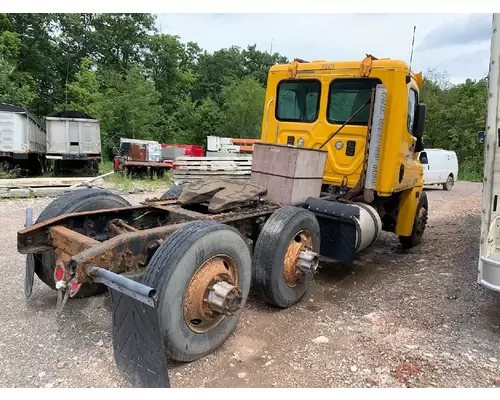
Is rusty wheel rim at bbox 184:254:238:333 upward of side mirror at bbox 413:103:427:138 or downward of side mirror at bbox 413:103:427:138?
downward

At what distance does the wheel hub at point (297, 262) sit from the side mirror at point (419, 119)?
2911mm

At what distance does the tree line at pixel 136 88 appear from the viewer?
27.3m

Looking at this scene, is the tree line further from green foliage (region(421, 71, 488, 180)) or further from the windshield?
the windshield

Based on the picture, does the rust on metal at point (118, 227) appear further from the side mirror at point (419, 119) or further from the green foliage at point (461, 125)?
the green foliage at point (461, 125)

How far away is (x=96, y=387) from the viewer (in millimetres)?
2793

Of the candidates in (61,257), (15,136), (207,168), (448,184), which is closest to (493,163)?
(61,257)

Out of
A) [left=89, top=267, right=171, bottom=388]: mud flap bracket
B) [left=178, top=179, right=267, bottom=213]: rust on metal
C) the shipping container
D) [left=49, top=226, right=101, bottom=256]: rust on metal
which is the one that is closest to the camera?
[left=89, top=267, right=171, bottom=388]: mud flap bracket

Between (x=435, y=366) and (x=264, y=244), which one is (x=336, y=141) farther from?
(x=435, y=366)

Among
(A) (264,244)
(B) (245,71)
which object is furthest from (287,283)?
(B) (245,71)

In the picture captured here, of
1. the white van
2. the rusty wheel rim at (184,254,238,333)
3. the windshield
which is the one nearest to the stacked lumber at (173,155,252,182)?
the windshield

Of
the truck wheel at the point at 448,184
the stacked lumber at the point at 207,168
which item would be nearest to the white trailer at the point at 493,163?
the stacked lumber at the point at 207,168

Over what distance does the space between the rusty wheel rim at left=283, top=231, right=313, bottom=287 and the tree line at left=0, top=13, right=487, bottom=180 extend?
76.5 ft

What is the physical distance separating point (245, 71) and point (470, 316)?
4810 centimetres

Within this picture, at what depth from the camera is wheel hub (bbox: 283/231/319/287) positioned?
4070mm
